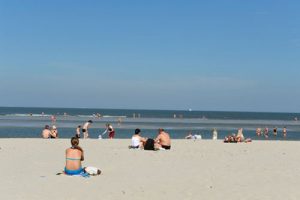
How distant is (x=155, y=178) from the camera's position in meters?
13.0

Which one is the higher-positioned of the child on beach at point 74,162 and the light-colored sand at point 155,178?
the child on beach at point 74,162

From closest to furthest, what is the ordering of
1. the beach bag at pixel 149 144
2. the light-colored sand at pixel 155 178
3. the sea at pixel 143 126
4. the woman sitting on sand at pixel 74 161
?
the light-colored sand at pixel 155 178 → the woman sitting on sand at pixel 74 161 → the beach bag at pixel 149 144 → the sea at pixel 143 126

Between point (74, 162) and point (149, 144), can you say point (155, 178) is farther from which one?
point (149, 144)

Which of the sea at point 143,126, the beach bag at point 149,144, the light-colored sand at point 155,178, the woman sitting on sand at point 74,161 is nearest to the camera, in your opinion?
the light-colored sand at point 155,178

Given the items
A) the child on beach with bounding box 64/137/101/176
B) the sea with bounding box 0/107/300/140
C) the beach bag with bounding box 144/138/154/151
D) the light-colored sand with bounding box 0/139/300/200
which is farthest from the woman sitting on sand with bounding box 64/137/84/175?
the sea with bounding box 0/107/300/140

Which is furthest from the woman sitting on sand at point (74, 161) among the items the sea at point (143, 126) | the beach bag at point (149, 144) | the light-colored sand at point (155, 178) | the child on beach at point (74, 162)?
the sea at point (143, 126)

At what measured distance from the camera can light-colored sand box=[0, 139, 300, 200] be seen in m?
10.6

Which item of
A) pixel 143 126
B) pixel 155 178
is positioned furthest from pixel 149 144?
pixel 143 126

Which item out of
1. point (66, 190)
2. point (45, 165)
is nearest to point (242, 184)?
point (66, 190)

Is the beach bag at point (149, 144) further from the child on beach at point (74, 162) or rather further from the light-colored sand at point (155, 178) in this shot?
the child on beach at point (74, 162)

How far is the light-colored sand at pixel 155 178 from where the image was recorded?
1057cm

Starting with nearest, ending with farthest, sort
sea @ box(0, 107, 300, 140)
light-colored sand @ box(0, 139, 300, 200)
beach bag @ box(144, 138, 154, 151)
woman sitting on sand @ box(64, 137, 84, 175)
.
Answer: light-colored sand @ box(0, 139, 300, 200)
woman sitting on sand @ box(64, 137, 84, 175)
beach bag @ box(144, 138, 154, 151)
sea @ box(0, 107, 300, 140)

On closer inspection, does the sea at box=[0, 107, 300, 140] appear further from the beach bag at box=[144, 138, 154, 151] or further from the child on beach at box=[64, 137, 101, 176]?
the child on beach at box=[64, 137, 101, 176]

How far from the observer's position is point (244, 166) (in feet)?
52.8
